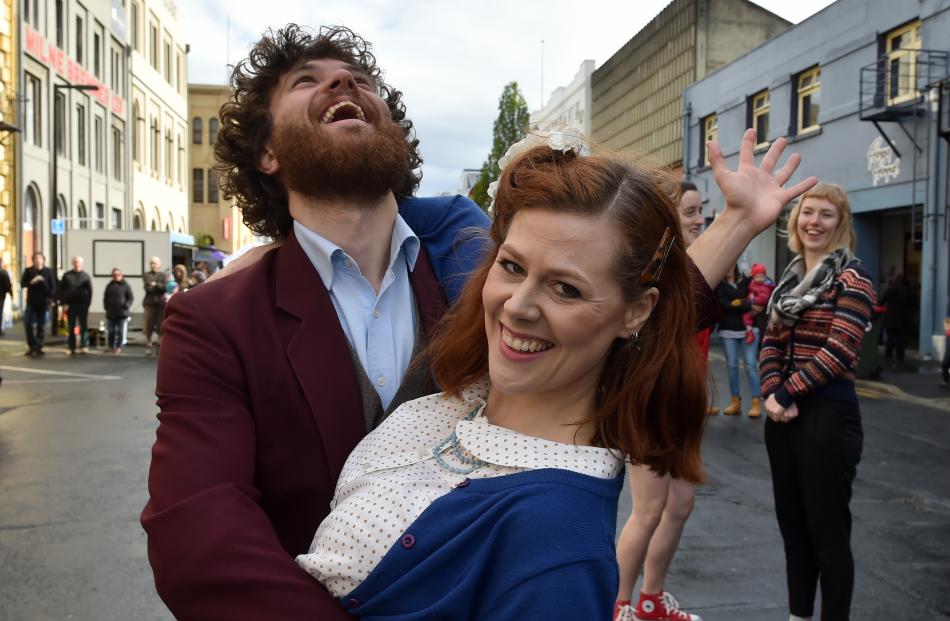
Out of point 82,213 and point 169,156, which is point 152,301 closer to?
point 82,213

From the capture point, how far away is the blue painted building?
1525 cm

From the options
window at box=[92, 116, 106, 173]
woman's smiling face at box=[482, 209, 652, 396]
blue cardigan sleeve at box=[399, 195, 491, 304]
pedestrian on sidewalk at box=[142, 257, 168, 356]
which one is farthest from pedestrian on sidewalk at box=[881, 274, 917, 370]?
window at box=[92, 116, 106, 173]

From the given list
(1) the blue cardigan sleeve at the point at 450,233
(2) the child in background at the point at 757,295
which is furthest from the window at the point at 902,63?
(1) the blue cardigan sleeve at the point at 450,233

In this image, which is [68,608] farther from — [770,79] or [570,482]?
[770,79]

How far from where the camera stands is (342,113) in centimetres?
224

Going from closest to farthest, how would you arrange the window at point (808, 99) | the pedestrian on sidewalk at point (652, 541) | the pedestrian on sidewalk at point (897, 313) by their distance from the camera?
the pedestrian on sidewalk at point (652, 541)
the pedestrian on sidewalk at point (897, 313)
the window at point (808, 99)

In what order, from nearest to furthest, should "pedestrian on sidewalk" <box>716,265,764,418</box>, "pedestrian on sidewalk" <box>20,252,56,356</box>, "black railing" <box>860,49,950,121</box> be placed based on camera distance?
"pedestrian on sidewalk" <box>716,265,764,418</box> < "black railing" <box>860,49,950,121</box> < "pedestrian on sidewalk" <box>20,252,56,356</box>

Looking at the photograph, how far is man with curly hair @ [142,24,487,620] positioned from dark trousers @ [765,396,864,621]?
1.96 meters

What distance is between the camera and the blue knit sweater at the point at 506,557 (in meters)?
1.35

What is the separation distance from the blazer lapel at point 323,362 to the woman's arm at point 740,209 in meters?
0.97

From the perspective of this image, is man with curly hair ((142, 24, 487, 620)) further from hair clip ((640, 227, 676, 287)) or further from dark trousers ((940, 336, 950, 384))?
dark trousers ((940, 336, 950, 384))

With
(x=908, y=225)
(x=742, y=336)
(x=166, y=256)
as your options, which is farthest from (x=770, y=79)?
(x=166, y=256)

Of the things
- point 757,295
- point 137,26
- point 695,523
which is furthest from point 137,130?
point 695,523

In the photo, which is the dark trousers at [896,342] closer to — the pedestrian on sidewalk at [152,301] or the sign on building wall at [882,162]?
the sign on building wall at [882,162]
